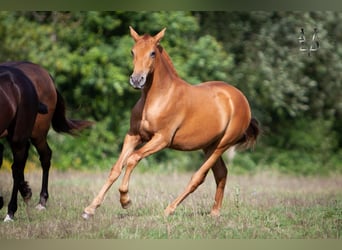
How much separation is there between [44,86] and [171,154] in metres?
5.01

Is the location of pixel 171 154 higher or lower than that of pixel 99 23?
lower

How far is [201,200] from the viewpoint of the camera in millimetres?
8055

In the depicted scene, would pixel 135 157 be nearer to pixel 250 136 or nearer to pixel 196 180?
pixel 196 180

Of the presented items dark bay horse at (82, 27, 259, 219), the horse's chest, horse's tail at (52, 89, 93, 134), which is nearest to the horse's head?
dark bay horse at (82, 27, 259, 219)

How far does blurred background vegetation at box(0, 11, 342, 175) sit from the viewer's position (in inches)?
446

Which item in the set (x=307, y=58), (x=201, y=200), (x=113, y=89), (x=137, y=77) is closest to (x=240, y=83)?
(x=307, y=58)

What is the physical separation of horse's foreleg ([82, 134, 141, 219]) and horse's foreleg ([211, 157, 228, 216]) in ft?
3.35

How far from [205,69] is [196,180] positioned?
5.10m

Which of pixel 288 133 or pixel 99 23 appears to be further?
pixel 288 133

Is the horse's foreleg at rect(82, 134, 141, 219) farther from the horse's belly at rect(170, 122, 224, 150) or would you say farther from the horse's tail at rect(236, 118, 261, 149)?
the horse's tail at rect(236, 118, 261, 149)

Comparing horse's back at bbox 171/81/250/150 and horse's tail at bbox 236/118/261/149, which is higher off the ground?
horse's back at bbox 171/81/250/150

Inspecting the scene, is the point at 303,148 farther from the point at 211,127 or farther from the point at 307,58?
the point at 211,127

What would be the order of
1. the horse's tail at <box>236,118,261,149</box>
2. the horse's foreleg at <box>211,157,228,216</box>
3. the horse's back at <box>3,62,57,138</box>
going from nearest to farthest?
the horse's foreleg at <box>211,157,228,216</box> → the horse's tail at <box>236,118,261,149</box> → the horse's back at <box>3,62,57,138</box>

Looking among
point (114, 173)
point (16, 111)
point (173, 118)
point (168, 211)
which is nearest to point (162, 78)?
point (173, 118)
